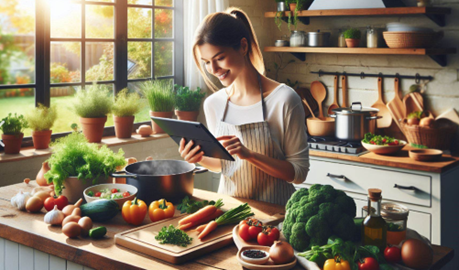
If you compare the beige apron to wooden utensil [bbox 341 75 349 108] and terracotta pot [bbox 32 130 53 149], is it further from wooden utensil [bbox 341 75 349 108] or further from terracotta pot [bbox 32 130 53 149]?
wooden utensil [bbox 341 75 349 108]

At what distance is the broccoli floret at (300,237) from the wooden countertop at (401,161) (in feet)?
6.60

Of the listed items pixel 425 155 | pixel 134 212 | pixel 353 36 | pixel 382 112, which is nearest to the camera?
pixel 134 212

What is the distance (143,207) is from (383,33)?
2600mm

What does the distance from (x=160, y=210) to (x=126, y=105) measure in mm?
1900

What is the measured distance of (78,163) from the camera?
2.33 m

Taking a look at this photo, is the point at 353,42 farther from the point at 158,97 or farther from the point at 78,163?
the point at 78,163

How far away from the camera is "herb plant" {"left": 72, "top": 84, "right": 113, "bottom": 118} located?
355 cm

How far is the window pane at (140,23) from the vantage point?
4.18m

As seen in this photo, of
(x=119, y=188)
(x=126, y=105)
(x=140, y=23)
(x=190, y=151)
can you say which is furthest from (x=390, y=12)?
(x=119, y=188)

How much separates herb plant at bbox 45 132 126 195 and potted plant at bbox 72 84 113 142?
3.84ft

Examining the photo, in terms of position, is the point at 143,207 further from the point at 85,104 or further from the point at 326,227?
the point at 85,104

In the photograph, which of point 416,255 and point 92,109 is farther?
point 92,109

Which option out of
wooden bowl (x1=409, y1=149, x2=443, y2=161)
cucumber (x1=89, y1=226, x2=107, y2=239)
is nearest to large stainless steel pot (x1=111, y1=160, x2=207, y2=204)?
cucumber (x1=89, y1=226, x2=107, y2=239)

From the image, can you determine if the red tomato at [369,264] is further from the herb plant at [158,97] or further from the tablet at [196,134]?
the herb plant at [158,97]
